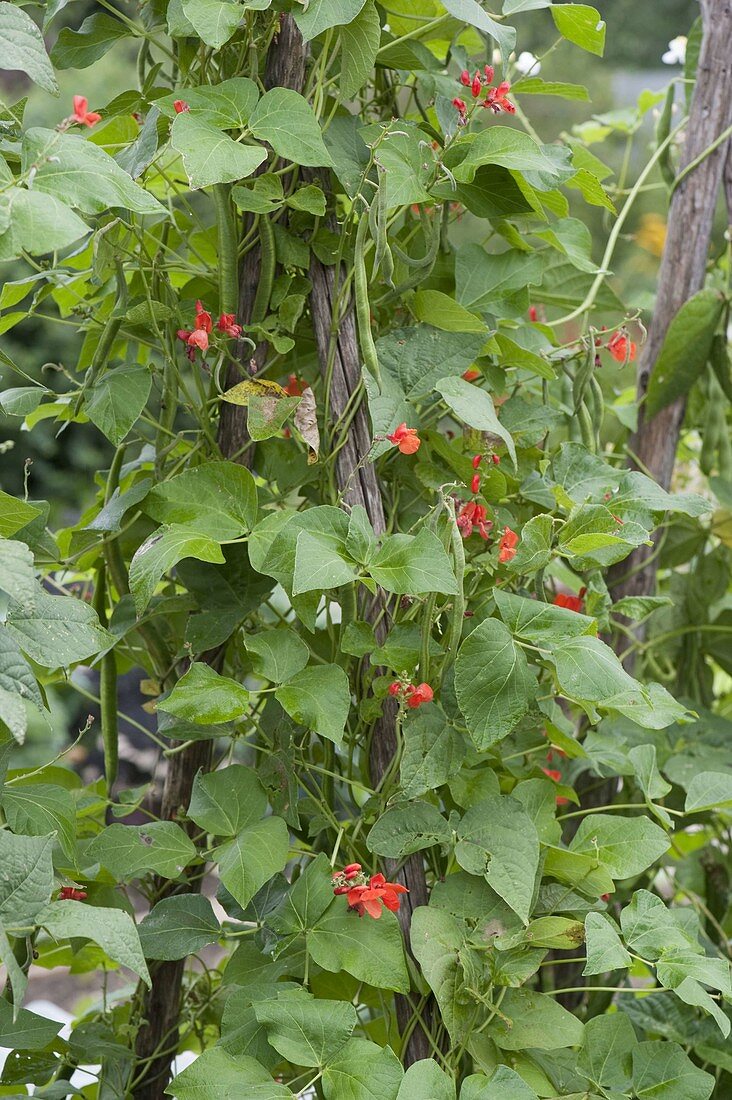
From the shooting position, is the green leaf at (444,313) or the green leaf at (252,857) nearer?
the green leaf at (252,857)

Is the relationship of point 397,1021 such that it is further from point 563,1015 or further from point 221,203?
point 221,203

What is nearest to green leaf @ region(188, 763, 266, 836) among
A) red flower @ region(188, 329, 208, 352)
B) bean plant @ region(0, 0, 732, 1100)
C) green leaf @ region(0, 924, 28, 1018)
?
bean plant @ region(0, 0, 732, 1100)

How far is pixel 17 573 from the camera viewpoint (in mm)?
564

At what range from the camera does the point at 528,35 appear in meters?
7.29

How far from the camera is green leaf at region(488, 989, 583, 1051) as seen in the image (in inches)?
30.4

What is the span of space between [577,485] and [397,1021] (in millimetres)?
480

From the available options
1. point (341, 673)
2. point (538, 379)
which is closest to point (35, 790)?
point (341, 673)

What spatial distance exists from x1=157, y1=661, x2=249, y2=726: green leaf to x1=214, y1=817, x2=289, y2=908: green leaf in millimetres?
91

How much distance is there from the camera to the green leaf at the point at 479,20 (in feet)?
2.39

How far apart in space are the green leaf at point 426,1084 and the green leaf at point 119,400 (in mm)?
491

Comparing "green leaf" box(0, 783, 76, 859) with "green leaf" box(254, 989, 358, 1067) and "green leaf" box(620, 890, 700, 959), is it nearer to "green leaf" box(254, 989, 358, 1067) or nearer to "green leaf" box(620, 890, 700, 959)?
A: "green leaf" box(254, 989, 358, 1067)

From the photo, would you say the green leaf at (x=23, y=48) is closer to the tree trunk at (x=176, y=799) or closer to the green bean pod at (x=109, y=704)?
the tree trunk at (x=176, y=799)

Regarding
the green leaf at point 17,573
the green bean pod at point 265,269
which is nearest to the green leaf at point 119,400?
the green bean pod at point 265,269

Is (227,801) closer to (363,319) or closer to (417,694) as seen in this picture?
(417,694)
